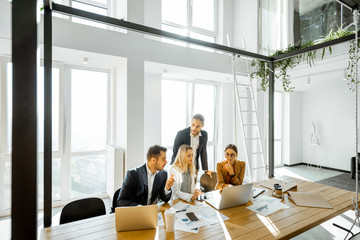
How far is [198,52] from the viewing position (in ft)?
13.5

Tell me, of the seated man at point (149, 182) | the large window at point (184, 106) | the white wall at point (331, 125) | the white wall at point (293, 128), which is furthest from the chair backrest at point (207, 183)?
the white wall at point (331, 125)

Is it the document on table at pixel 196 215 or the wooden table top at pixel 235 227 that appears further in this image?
the document on table at pixel 196 215

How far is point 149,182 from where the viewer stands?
2.07m

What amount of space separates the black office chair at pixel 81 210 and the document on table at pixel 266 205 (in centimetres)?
131

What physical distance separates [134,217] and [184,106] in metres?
4.06

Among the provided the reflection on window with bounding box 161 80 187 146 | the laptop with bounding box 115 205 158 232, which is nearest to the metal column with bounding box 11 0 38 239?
the laptop with bounding box 115 205 158 232

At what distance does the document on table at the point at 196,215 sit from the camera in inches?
57.2

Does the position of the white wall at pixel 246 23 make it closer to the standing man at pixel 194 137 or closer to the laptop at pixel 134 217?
the standing man at pixel 194 137

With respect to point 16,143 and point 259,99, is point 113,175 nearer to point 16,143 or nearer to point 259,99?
point 16,143

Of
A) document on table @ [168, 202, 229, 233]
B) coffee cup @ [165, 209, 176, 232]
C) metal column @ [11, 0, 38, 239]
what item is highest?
metal column @ [11, 0, 38, 239]

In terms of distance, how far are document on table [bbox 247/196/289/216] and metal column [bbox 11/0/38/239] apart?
155 cm

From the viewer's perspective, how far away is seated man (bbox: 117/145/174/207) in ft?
6.40

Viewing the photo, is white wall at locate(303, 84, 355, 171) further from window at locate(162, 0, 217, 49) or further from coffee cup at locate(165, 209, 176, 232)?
coffee cup at locate(165, 209, 176, 232)

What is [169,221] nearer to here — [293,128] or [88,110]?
[88,110]
